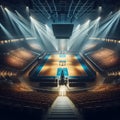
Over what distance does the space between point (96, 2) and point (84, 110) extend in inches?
565

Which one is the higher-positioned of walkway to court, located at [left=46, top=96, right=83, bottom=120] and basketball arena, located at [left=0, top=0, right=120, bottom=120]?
A: basketball arena, located at [left=0, top=0, right=120, bottom=120]

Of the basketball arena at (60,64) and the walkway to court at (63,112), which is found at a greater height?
the basketball arena at (60,64)

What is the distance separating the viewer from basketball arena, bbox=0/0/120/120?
10.1m

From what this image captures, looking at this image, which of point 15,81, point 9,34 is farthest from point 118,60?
point 9,34

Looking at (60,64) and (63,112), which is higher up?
(60,64)

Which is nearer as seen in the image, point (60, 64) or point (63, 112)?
point (63, 112)

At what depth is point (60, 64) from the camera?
92.5 feet

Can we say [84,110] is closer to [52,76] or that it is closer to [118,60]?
[52,76]

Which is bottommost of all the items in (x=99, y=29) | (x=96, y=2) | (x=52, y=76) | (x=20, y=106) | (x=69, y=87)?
(x=20, y=106)

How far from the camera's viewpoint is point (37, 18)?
128 ft

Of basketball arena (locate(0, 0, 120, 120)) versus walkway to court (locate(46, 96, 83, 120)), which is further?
basketball arena (locate(0, 0, 120, 120))

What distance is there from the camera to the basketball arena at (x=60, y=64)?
10141 millimetres

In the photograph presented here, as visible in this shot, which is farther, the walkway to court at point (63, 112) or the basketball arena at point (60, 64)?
the basketball arena at point (60, 64)

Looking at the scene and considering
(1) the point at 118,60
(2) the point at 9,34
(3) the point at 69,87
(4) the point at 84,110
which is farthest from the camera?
(2) the point at 9,34
